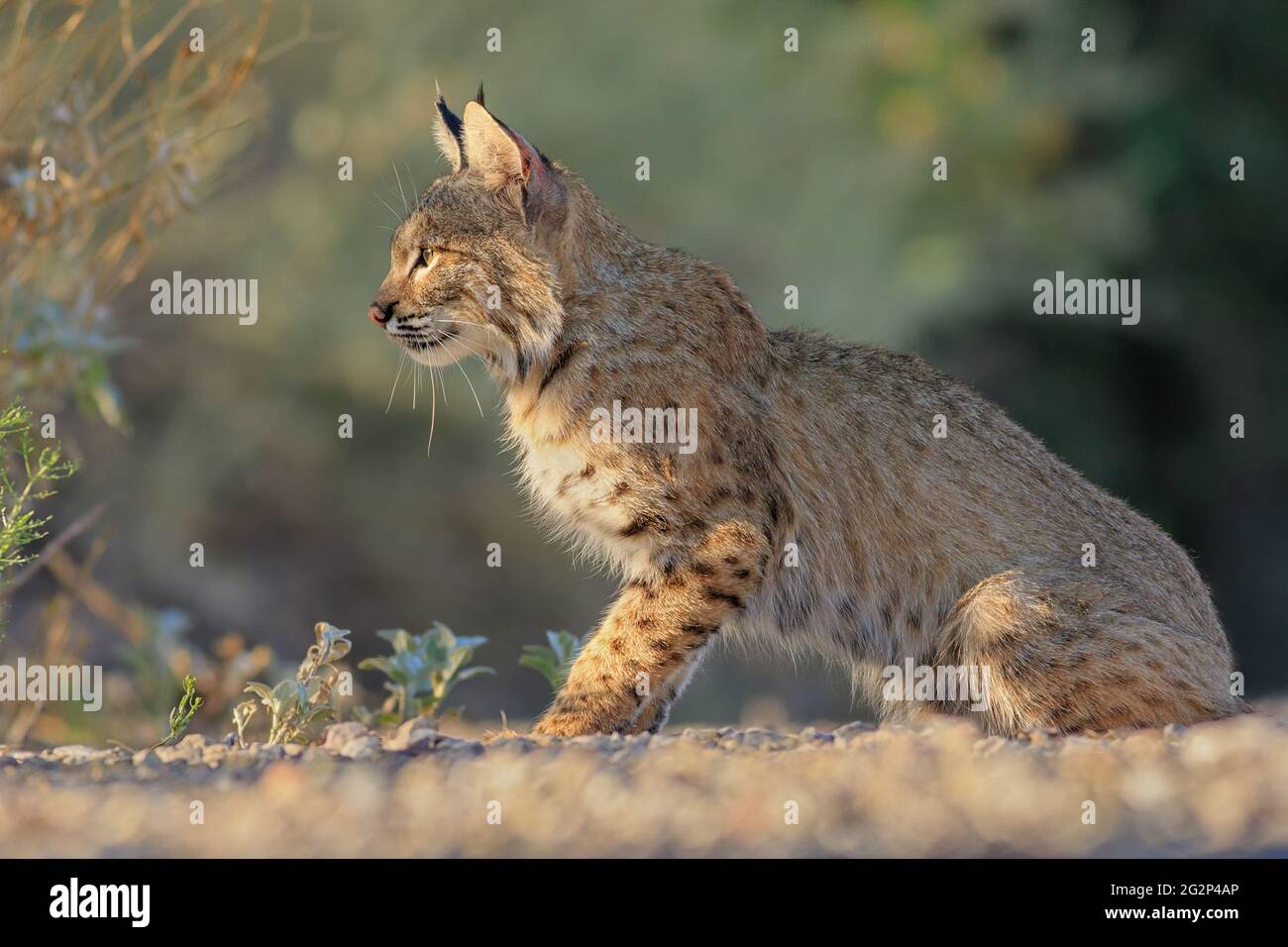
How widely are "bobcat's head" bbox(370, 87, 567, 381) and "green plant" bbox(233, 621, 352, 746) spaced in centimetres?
118

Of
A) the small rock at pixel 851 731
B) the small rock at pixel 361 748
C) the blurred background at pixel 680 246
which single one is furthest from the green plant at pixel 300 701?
the blurred background at pixel 680 246

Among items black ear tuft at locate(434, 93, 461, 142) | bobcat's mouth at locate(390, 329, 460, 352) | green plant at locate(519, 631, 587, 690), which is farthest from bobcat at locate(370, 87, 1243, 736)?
green plant at locate(519, 631, 587, 690)

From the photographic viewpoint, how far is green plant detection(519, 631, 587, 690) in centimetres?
592

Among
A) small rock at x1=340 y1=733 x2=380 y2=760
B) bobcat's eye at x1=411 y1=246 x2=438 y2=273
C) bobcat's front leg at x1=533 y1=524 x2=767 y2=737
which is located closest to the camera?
small rock at x1=340 y1=733 x2=380 y2=760

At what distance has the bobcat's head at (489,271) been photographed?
5754mm

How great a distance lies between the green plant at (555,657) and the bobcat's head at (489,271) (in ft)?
3.42

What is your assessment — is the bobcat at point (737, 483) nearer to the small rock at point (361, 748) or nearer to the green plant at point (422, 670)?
the green plant at point (422, 670)

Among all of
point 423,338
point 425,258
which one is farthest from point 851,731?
point 425,258

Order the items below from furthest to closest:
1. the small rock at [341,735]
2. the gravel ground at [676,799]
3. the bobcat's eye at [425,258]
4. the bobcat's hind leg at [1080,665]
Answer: the bobcat's eye at [425,258] → the bobcat's hind leg at [1080,665] → the small rock at [341,735] → the gravel ground at [676,799]

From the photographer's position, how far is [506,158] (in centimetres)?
577

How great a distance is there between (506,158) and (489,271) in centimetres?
42

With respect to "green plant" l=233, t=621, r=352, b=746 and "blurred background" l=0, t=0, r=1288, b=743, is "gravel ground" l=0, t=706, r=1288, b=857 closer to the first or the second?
"green plant" l=233, t=621, r=352, b=746

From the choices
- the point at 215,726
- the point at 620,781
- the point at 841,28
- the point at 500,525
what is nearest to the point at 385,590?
the point at 500,525

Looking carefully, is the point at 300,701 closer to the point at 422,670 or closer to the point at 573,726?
the point at 422,670
